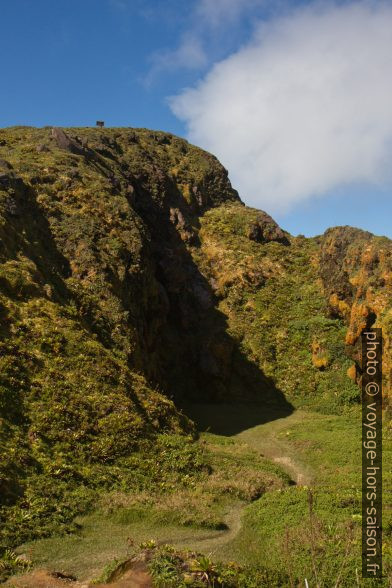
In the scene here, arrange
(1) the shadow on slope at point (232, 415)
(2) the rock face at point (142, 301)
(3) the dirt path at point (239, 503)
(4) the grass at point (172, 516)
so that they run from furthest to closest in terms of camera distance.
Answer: (1) the shadow on slope at point (232, 415) < (2) the rock face at point (142, 301) < (4) the grass at point (172, 516) < (3) the dirt path at point (239, 503)

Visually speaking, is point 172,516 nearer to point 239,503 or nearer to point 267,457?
point 239,503

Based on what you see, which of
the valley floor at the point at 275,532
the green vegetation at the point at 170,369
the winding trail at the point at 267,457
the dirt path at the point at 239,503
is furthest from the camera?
the winding trail at the point at 267,457

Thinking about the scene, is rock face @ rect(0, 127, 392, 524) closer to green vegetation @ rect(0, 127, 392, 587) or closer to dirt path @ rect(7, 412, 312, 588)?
green vegetation @ rect(0, 127, 392, 587)

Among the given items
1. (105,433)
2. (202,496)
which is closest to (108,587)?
(202,496)

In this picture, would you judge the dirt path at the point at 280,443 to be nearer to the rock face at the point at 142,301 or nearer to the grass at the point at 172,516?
the grass at the point at 172,516

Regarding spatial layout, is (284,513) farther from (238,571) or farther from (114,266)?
(114,266)

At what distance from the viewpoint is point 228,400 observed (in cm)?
5338

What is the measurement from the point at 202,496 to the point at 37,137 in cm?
6205

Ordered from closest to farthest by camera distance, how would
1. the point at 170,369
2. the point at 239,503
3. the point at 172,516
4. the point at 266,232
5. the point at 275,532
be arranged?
the point at 275,532, the point at 172,516, the point at 239,503, the point at 170,369, the point at 266,232

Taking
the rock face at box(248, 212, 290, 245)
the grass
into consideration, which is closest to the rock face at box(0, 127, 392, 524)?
the rock face at box(248, 212, 290, 245)

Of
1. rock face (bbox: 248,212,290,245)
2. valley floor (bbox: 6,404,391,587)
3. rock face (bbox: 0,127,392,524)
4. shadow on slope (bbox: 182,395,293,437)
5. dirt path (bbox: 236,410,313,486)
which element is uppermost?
rock face (bbox: 248,212,290,245)

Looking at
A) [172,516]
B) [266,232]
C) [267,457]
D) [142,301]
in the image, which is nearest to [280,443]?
[267,457]

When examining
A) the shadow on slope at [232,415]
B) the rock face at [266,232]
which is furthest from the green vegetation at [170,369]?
the rock face at [266,232]

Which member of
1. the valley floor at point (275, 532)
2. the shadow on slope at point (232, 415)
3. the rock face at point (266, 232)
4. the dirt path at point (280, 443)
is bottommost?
the valley floor at point (275, 532)
